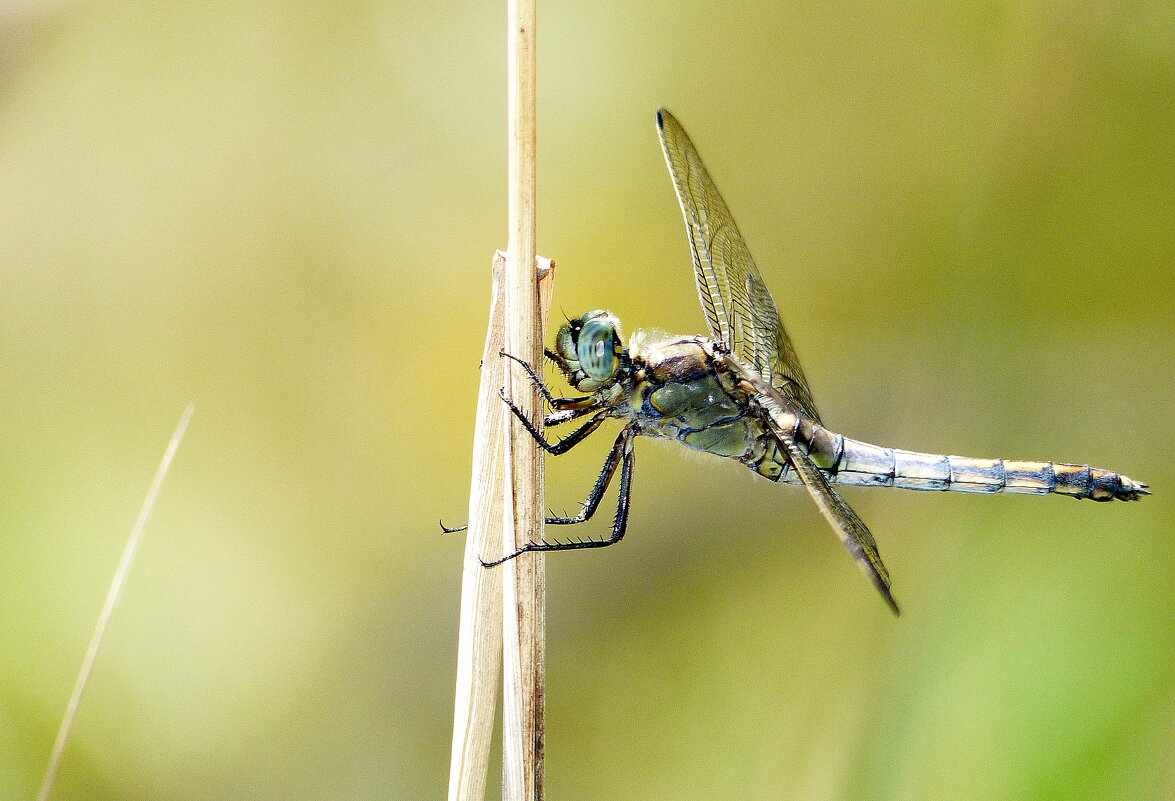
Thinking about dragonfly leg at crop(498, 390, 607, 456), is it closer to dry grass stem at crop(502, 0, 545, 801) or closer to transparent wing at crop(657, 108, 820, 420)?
dry grass stem at crop(502, 0, 545, 801)

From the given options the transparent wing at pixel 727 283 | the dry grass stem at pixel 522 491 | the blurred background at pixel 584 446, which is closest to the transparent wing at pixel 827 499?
the transparent wing at pixel 727 283

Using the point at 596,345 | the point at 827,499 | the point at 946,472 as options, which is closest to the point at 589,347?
the point at 596,345

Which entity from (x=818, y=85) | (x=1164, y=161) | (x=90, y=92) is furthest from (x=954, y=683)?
(x=90, y=92)

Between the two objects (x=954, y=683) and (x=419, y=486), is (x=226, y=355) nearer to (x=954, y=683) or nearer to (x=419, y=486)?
(x=419, y=486)

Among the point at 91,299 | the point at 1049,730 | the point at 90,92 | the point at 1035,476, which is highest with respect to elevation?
the point at 90,92

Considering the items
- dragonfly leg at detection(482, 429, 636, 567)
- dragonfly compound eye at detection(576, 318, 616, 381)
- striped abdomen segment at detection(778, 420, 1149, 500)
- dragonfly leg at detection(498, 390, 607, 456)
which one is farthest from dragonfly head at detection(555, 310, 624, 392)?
striped abdomen segment at detection(778, 420, 1149, 500)

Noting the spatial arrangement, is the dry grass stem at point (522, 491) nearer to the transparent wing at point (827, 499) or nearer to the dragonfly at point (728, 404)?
the dragonfly at point (728, 404)

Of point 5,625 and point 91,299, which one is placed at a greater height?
point 91,299
